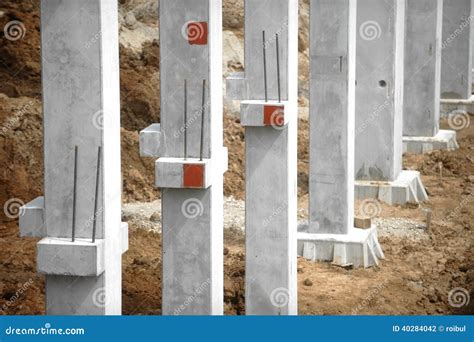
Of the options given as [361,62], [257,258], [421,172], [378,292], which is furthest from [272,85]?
[421,172]

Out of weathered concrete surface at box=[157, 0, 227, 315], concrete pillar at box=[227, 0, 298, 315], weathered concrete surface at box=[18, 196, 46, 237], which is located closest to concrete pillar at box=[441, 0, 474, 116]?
concrete pillar at box=[227, 0, 298, 315]

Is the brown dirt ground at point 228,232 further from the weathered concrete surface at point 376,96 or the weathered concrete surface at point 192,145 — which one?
the weathered concrete surface at point 192,145

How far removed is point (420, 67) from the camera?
23.0m

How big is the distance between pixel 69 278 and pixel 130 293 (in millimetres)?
5040

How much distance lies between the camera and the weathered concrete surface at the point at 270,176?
1198cm

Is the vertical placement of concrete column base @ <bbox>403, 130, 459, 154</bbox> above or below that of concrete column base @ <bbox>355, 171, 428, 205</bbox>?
above

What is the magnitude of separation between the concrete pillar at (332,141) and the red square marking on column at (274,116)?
3.67m

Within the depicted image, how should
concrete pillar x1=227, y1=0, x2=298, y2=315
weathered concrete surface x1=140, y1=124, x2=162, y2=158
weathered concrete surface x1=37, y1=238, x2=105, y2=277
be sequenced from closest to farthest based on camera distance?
1. weathered concrete surface x1=37, y1=238, x2=105, y2=277
2. weathered concrete surface x1=140, y1=124, x2=162, y2=158
3. concrete pillar x1=227, y1=0, x2=298, y2=315

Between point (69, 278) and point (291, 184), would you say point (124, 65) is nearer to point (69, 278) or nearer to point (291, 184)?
point (291, 184)

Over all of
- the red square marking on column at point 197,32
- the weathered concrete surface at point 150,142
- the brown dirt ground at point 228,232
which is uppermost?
the red square marking on column at point 197,32

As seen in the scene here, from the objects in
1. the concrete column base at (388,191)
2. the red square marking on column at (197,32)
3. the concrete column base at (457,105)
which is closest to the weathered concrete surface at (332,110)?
the concrete column base at (388,191)

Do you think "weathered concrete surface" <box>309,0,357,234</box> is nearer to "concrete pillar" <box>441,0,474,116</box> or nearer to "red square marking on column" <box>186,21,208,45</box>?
"red square marking on column" <box>186,21,208,45</box>

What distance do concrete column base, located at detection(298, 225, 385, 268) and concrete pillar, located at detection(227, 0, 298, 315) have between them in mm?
3324

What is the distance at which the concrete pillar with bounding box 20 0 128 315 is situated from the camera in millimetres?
8312
